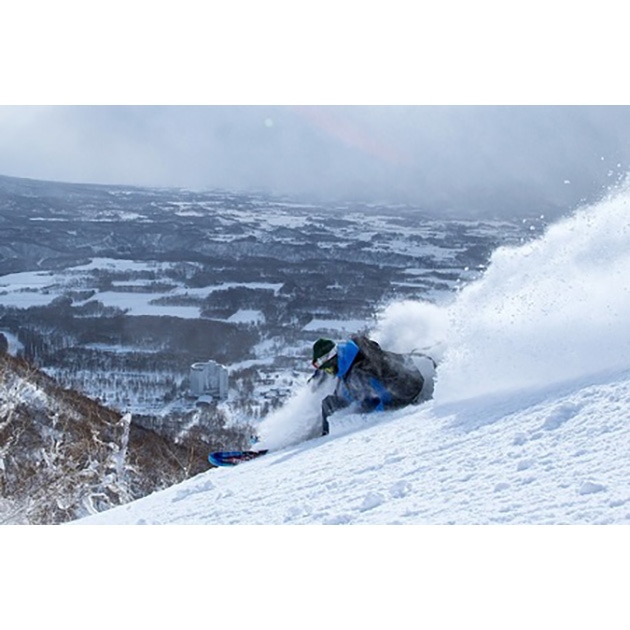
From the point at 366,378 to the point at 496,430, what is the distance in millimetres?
1956

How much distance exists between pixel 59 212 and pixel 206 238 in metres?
15.5

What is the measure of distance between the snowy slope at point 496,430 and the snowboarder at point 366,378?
204mm

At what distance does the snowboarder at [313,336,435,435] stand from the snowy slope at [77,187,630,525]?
0.67 ft

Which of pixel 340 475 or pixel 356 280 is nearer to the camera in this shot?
pixel 340 475

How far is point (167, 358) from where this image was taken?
38.9 metres

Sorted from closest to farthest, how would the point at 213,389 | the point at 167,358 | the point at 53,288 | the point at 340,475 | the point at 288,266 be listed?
the point at 340,475 < the point at 213,389 < the point at 167,358 < the point at 53,288 < the point at 288,266

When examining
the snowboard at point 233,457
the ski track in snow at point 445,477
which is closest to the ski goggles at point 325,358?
the ski track in snow at point 445,477

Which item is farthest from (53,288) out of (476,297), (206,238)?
(476,297)

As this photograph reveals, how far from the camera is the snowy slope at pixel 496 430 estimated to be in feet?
10.3

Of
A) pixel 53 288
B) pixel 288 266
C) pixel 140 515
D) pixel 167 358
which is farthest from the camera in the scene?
pixel 288 266

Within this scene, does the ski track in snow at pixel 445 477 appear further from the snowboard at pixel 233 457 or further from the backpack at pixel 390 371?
the snowboard at pixel 233 457

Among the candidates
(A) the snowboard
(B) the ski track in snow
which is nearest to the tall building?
(A) the snowboard

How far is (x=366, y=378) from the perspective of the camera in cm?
589

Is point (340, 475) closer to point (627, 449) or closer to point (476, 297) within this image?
point (627, 449)
